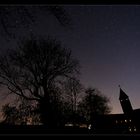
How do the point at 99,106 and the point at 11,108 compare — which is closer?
the point at 99,106

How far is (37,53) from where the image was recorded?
326 inches

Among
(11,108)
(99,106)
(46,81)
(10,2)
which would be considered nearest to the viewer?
(10,2)

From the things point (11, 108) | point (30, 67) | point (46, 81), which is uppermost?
point (30, 67)

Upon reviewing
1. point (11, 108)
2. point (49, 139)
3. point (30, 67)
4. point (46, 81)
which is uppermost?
point (30, 67)

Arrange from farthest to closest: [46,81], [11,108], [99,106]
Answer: [46,81]
[11,108]
[99,106]

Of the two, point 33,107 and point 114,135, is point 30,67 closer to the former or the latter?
point 33,107

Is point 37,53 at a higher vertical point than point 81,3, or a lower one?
higher

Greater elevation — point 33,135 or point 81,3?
point 81,3

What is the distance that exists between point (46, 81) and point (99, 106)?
2387 millimetres

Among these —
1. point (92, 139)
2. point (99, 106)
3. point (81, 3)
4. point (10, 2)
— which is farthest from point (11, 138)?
point (99, 106)

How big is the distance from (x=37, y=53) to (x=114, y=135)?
611 centimetres

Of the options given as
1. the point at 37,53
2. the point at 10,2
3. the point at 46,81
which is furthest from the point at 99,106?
the point at 10,2

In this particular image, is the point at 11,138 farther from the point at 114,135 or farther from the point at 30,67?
the point at 30,67

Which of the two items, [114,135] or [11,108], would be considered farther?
[11,108]
